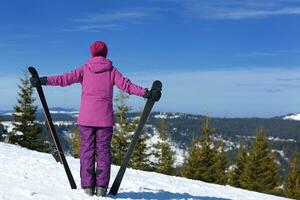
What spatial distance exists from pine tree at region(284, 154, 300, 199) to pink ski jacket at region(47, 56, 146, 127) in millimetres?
43102

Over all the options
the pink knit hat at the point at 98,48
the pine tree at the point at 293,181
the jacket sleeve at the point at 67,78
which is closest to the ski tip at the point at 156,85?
the pink knit hat at the point at 98,48

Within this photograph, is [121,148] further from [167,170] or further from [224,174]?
[224,174]

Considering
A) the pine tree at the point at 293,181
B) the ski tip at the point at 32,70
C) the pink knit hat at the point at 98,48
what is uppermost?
the pink knit hat at the point at 98,48

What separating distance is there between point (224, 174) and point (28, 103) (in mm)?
19747

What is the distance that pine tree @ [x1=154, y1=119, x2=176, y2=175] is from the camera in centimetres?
4525

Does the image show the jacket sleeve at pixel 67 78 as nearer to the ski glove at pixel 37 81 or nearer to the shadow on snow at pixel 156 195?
the ski glove at pixel 37 81

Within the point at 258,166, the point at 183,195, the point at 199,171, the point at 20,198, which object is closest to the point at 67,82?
the point at 20,198

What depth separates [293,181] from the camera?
4988 cm

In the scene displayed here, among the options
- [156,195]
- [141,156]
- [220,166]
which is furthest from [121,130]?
[156,195]

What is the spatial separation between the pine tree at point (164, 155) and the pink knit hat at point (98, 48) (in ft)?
122

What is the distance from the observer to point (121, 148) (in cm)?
3981

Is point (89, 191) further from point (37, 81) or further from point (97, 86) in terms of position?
point (37, 81)

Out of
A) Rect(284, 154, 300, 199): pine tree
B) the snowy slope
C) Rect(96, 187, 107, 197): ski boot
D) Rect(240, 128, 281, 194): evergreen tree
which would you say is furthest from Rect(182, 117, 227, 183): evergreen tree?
Rect(96, 187, 107, 197): ski boot

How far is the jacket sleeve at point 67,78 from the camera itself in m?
7.45
